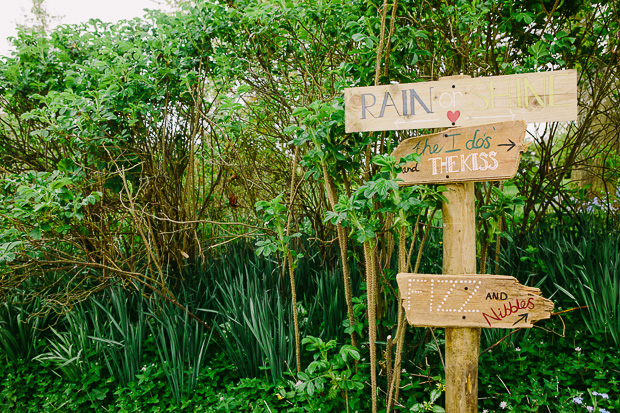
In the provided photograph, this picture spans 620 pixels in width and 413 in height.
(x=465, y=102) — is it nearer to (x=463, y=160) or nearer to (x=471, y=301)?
(x=463, y=160)

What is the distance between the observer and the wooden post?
5.15ft

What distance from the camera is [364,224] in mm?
1532

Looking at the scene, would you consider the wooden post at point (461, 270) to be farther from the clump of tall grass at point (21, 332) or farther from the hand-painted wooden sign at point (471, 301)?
the clump of tall grass at point (21, 332)

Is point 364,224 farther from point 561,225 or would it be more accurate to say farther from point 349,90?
point 561,225

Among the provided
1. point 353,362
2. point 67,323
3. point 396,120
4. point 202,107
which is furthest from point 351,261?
point 67,323

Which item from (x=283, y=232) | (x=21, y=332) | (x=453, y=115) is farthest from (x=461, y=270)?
(x=21, y=332)

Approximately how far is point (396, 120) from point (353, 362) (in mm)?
1290

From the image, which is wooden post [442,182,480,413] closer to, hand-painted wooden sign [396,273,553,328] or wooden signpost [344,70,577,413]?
wooden signpost [344,70,577,413]

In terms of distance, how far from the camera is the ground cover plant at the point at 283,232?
1848mm

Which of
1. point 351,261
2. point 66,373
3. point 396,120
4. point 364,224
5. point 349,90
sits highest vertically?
point 349,90

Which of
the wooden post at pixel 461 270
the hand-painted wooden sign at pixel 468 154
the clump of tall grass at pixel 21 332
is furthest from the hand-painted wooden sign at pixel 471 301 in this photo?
the clump of tall grass at pixel 21 332

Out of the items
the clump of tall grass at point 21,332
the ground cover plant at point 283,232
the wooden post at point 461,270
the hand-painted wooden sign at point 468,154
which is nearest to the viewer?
the hand-painted wooden sign at point 468,154

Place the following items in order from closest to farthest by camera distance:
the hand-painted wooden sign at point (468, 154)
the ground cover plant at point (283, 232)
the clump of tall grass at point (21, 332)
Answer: the hand-painted wooden sign at point (468, 154), the ground cover plant at point (283, 232), the clump of tall grass at point (21, 332)

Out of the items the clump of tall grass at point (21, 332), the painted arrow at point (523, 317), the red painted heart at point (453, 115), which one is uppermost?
the red painted heart at point (453, 115)
